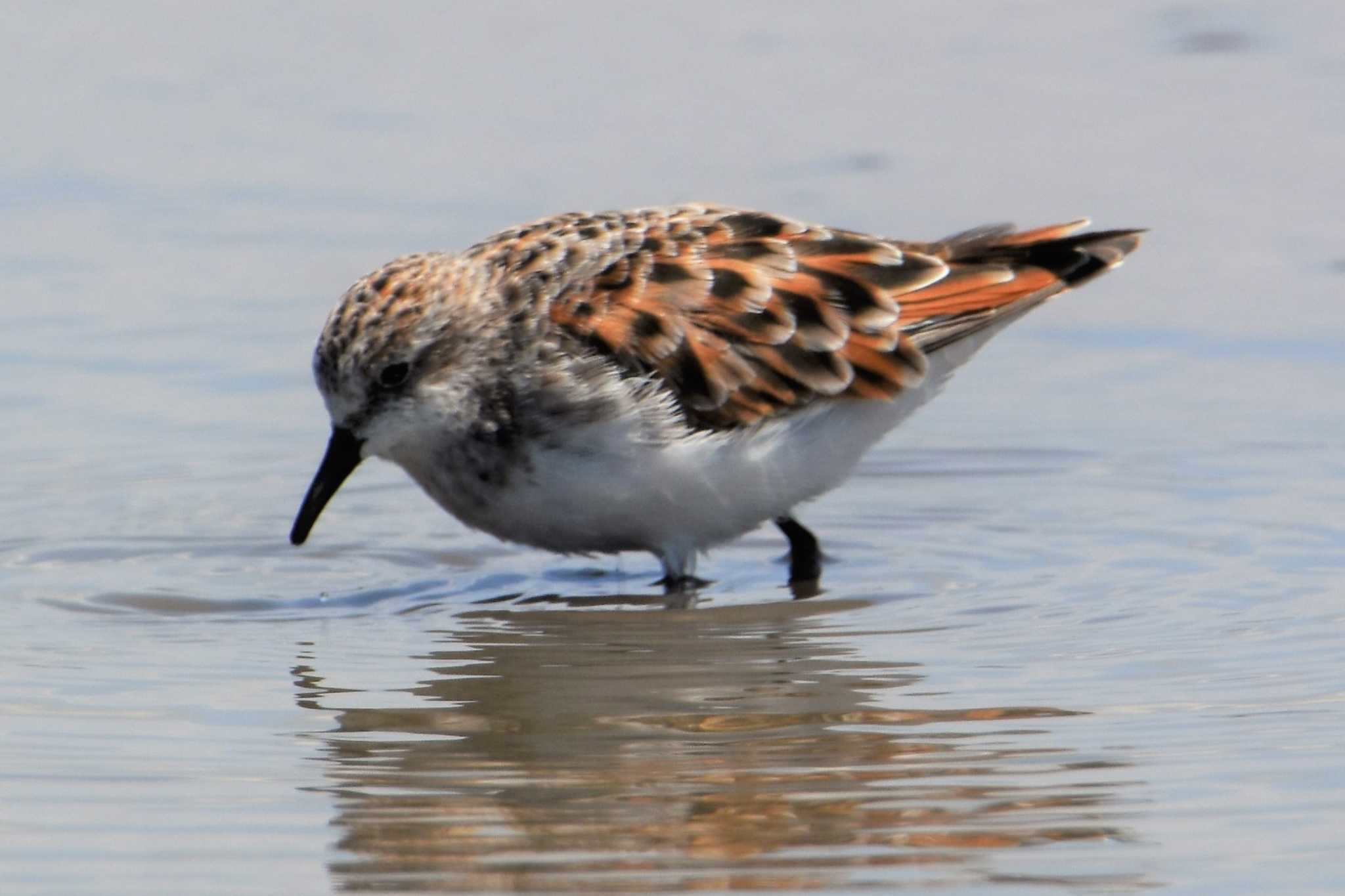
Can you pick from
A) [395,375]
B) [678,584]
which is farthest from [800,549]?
[395,375]

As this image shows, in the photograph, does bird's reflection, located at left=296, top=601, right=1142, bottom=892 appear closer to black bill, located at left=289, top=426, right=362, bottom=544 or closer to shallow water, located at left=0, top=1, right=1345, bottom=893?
shallow water, located at left=0, top=1, right=1345, bottom=893

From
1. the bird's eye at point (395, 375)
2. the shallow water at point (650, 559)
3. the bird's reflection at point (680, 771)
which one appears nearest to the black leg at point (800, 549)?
the shallow water at point (650, 559)

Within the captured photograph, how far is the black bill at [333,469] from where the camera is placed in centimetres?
A: 873

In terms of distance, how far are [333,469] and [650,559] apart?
5.29 feet

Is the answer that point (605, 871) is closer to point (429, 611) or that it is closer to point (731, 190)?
point (429, 611)

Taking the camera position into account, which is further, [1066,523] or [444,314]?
[1066,523]

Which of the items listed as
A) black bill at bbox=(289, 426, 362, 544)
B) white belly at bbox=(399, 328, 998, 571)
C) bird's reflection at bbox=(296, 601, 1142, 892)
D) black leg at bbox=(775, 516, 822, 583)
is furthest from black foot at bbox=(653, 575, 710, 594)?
black bill at bbox=(289, 426, 362, 544)

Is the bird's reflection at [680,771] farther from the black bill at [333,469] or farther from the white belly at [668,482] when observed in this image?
the black bill at [333,469]

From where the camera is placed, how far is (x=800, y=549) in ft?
30.7

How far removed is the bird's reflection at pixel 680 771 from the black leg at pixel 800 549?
33.6 inches

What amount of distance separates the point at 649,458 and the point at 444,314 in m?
0.88

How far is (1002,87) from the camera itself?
1378 centimetres

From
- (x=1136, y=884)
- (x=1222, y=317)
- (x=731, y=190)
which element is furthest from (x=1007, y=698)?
(x=731, y=190)

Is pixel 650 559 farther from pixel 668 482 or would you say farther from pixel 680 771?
pixel 680 771
